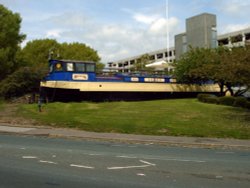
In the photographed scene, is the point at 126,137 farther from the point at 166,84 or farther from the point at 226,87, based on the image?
the point at 226,87

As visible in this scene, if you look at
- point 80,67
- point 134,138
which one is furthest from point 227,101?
point 134,138

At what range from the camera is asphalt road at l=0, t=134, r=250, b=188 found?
894cm

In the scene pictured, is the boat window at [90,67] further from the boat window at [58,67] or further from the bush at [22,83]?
the bush at [22,83]

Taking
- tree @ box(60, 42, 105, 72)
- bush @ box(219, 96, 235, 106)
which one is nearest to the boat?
bush @ box(219, 96, 235, 106)

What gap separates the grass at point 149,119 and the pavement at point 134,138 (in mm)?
1224

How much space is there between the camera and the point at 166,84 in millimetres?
40844

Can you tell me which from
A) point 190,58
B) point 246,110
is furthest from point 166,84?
point 246,110

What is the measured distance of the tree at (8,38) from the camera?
48.6 m

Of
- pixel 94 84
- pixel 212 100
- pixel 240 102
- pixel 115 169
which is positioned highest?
pixel 94 84

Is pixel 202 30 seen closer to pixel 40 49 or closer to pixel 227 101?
pixel 40 49

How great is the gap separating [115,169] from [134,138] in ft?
29.9

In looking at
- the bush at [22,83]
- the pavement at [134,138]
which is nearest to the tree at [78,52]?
the bush at [22,83]

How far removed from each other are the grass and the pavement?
4.02 ft

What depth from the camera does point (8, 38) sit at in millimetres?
49594
